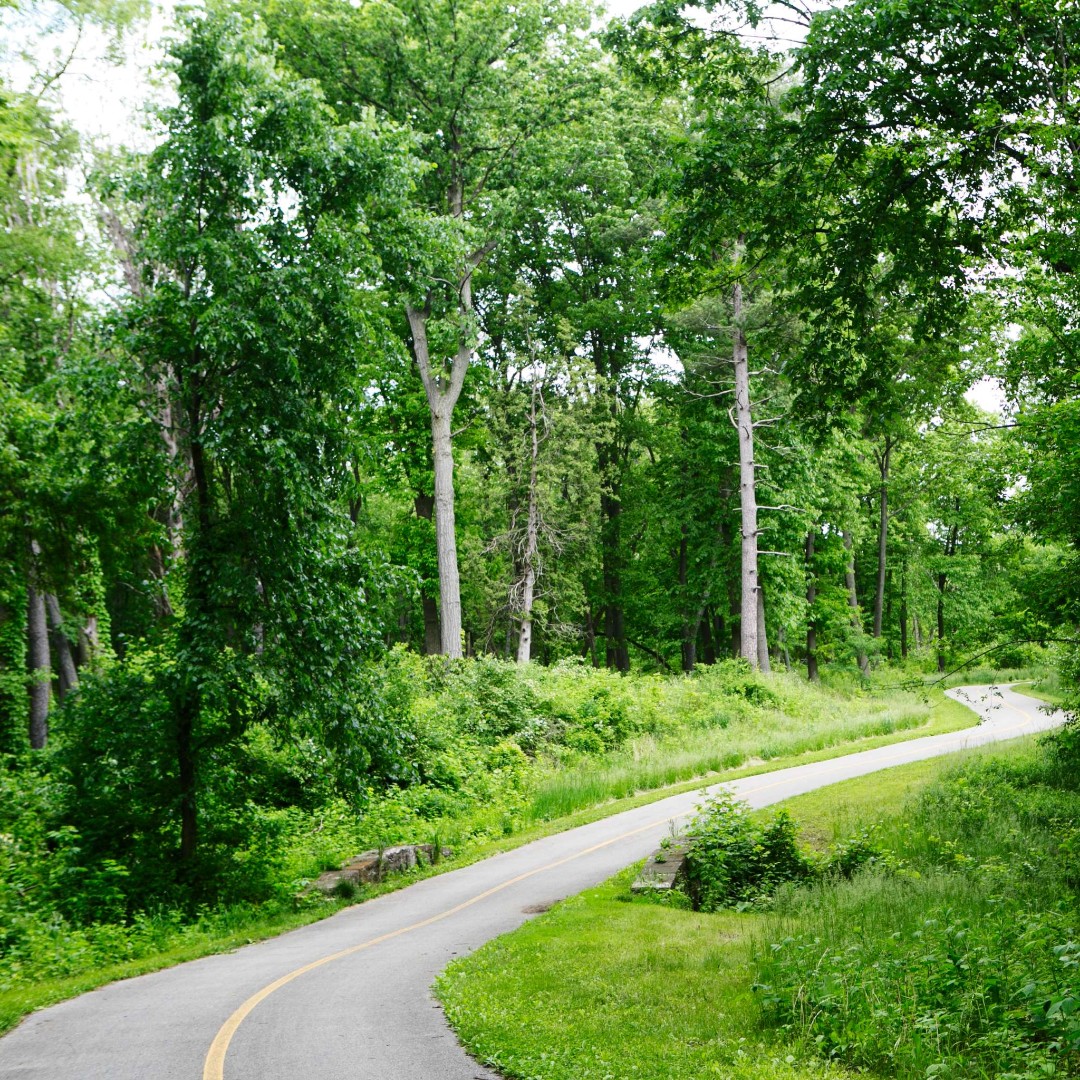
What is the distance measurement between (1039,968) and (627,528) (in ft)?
129

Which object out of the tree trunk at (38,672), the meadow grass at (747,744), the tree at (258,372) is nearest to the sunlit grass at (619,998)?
the tree at (258,372)

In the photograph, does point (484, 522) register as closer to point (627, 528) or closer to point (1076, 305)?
point (627, 528)

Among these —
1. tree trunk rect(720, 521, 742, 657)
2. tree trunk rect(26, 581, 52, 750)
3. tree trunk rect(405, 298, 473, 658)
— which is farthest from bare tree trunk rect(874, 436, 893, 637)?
tree trunk rect(26, 581, 52, 750)

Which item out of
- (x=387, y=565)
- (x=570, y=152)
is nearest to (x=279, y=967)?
(x=387, y=565)

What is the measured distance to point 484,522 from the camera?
4203 cm

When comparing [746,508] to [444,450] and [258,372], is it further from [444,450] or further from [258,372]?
[258,372]

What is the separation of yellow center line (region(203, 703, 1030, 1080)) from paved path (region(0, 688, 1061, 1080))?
2cm

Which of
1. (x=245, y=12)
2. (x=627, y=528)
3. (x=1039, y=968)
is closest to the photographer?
(x=1039, y=968)

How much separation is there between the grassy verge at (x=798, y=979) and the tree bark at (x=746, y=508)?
2002cm

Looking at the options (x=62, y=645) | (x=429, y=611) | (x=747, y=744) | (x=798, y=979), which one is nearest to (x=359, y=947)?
(x=798, y=979)

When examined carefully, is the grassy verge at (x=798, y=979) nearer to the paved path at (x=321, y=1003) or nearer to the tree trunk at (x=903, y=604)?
the paved path at (x=321, y=1003)

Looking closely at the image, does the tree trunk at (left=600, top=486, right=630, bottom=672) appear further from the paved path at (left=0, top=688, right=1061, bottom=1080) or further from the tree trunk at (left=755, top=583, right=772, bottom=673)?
the paved path at (left=0, top=688, right=1061, bottom=1080)

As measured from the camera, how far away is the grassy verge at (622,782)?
452 inches

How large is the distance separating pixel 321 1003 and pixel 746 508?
27206mm
